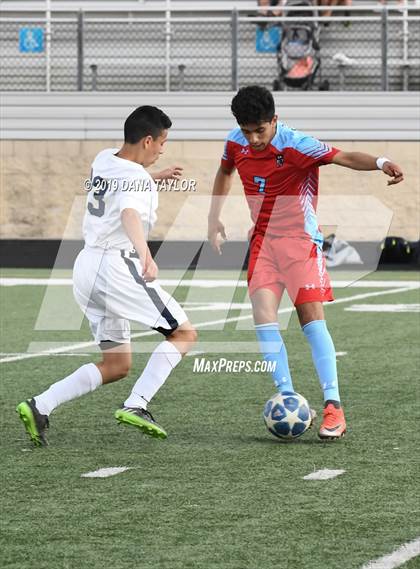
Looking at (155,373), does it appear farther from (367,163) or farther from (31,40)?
(31,40)

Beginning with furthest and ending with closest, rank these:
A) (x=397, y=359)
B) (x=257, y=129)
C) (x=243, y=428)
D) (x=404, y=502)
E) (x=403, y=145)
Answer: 1. (x=403, y=145)
2. (x=397, y=359)
3. (x=243, y=428)
4. (x=257, y=129)
5. (x=404, y=502)

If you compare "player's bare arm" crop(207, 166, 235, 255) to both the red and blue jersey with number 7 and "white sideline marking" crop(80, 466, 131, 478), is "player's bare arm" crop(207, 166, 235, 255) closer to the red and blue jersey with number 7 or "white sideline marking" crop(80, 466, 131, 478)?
the red and blue jersey with number 7

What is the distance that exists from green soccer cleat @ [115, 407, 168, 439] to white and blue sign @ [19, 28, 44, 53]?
53.6ft

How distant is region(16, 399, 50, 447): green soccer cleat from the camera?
684 cm

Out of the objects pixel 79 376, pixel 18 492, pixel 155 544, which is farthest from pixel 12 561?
pixel 79 376

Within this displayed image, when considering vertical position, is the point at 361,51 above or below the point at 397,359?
above

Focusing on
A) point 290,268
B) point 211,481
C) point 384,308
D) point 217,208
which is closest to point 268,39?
point 384,308

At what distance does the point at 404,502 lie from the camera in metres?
5.56

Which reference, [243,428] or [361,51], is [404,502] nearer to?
[243,428]

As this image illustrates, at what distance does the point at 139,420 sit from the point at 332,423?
0.96 m

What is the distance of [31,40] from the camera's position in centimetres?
2255

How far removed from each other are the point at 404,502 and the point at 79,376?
209 centimetres

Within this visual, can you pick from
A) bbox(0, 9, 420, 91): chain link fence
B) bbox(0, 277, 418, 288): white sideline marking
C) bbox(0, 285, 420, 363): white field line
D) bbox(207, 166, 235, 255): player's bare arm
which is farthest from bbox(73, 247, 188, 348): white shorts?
bbox(0, 9, 420, 91): chain link fence

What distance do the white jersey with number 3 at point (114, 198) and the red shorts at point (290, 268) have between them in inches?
26.0
